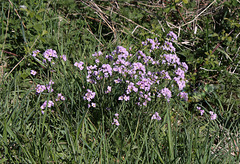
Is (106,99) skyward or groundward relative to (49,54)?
groundward

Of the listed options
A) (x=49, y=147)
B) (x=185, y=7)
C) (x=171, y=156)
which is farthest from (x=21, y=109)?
(x=185, y=7)

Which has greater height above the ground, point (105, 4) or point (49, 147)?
point (105, 4)

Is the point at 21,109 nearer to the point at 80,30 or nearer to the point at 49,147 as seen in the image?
the point at 49,147

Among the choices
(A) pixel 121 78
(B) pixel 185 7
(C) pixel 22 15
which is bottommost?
(A) pixel 121 78

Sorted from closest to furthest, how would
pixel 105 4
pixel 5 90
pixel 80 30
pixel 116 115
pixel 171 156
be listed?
pixel 171 156, pixel 116 115, pixel 5 90, pixel 80 30, pixel 105 4

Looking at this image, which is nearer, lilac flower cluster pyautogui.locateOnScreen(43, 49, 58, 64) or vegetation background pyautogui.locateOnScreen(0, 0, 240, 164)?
vegetation background pyautogui.locateOnScreen(0, 0, 240, 164)

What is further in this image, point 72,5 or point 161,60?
point 72,5

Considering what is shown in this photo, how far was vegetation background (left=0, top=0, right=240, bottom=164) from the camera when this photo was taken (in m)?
1.83

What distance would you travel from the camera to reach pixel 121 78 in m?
2.04

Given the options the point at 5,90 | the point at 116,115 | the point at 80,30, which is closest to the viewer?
the point at 116,115

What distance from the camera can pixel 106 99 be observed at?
2.08 m

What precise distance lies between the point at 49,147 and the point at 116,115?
528mm

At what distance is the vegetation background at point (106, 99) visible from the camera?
1.83 meters

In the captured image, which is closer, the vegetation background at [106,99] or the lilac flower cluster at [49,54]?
the vegetation background at [106,99]
